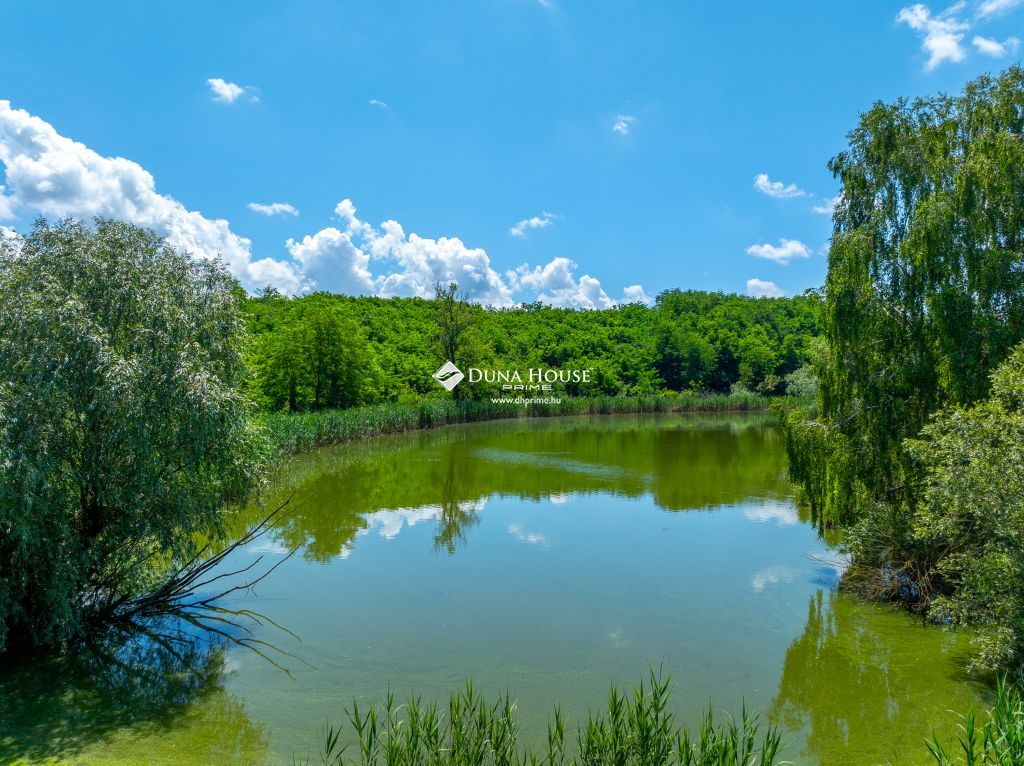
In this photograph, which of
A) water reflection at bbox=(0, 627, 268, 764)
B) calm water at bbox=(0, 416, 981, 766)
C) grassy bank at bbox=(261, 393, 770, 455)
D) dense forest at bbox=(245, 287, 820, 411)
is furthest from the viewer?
dense forest at bbox=(245, 287, 820, 411)

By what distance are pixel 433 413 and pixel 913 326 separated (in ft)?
107

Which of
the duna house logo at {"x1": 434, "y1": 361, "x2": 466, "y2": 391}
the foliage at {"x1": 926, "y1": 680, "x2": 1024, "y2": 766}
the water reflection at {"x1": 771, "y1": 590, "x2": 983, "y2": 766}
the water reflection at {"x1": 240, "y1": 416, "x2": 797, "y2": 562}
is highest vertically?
the duna house logo at {"x1": 434, "y1": 361, "x2": 466, "y2": 391}

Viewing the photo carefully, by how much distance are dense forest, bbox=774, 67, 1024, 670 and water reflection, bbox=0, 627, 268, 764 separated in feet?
26.7

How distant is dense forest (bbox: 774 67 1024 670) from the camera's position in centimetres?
912

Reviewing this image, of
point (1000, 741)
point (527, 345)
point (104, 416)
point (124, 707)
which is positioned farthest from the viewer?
point (527, 345)

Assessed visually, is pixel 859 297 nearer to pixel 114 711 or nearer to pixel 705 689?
pixel 705 689

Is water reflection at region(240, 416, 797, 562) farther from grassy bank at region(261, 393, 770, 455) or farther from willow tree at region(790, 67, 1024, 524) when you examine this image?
willow tree at region(790, 67, 1024, 524)

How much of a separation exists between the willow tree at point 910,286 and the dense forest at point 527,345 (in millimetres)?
20063

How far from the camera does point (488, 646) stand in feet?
28.9

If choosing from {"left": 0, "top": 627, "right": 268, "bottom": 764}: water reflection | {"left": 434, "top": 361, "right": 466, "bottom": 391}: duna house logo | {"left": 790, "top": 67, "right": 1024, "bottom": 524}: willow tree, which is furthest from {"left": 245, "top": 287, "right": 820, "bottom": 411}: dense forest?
{"left": 0, "top": 627, "right": 268, "bottom": 764}: water reflection

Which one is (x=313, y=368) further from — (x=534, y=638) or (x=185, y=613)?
(x=534, y=638)

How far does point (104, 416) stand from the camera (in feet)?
25.5

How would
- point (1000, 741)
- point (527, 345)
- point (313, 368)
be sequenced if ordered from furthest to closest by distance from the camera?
point (527, 345) → point (313, 368) → point (1000, 741)

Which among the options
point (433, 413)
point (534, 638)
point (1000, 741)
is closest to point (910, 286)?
point (1000, 741)
